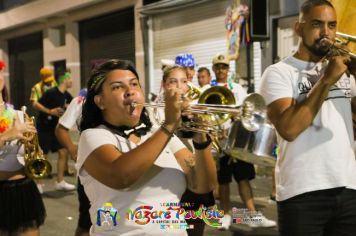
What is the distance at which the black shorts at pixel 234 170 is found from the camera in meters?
5.34

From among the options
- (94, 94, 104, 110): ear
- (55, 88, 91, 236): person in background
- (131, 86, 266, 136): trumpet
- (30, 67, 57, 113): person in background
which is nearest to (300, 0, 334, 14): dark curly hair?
(131, 86, 266, 136): trumpet

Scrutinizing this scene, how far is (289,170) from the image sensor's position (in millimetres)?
2559

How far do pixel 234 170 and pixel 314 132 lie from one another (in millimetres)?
2919

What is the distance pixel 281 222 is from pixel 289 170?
0.95 feet

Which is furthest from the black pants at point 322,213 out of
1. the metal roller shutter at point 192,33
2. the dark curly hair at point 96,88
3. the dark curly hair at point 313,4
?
the metal roller shutter at point 192,33

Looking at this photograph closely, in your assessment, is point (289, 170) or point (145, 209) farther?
point (289, 170)

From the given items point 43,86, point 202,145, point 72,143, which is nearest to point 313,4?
point 202,145

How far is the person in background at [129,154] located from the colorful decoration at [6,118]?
1.61 m

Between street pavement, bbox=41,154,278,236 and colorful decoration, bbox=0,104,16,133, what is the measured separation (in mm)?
2058

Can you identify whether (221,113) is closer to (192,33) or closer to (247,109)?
(247,109)

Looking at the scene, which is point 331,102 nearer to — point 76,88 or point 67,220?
point 67,220

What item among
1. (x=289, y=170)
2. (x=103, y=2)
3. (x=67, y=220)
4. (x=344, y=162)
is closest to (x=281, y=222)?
(x=289, y=170)

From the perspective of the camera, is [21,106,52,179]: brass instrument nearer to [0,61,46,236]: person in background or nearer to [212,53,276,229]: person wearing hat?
[0,61,46,236]: person in background

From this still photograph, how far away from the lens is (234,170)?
5.42 m
